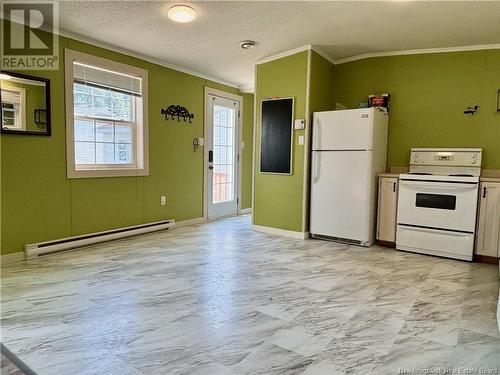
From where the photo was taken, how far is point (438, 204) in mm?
3691

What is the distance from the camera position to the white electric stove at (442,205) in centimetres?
355

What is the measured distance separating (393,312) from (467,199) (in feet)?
6.13

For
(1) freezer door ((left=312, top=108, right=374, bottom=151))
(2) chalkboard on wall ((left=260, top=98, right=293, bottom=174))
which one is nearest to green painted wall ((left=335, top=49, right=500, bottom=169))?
(1) freezer door ((left=312, top=108, right=374, bottom=151))

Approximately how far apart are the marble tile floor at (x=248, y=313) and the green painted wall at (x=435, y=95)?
1444 millimetres

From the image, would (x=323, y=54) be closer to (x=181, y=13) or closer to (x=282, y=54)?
(x=282, y=54)

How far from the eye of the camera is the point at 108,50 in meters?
4.04

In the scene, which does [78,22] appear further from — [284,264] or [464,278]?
[464,278]

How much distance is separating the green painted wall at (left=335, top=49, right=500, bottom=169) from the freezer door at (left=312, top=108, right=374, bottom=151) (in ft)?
2.32

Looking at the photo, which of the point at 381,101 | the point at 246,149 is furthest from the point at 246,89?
the point at 381,101

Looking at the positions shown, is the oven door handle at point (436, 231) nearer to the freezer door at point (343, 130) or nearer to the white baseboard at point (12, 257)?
the freezer door at point (343, 130)

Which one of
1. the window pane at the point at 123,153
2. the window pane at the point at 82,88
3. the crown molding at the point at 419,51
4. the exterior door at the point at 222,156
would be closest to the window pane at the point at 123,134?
the window pane at the point at 123,153

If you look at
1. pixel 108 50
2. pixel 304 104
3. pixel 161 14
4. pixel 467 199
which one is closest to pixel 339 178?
pixel 304 104

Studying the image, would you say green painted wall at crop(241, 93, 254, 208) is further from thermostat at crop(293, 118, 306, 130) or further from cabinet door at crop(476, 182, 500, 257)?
cabinet door at crop(476, 182, 500, 257)

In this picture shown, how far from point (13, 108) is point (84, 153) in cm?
84
